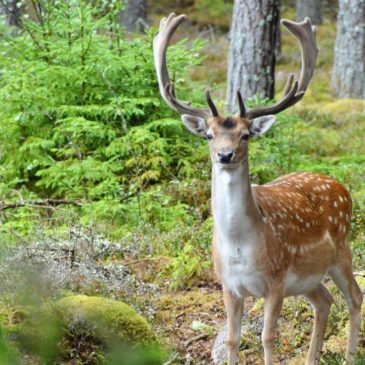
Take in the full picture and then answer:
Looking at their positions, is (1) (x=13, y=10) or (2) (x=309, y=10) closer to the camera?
(1) (x=13, y=10)

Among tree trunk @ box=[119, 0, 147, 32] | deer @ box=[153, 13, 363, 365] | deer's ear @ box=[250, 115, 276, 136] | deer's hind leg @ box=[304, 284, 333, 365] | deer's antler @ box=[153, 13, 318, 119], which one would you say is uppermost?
tree trunk @ box=[119, 0, 147, 32]

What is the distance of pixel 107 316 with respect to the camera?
5711 millimetres

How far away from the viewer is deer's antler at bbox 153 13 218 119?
574 centimetres

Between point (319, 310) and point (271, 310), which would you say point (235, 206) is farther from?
point (319, 310)

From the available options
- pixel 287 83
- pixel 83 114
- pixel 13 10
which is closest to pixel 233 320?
pixel 287 83

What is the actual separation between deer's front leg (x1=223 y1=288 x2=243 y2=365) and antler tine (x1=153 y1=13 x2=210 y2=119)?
123 cm

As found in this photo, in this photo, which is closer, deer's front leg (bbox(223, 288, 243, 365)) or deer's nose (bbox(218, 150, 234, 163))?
deer's nose (bbox(218, 150, 234, 163))

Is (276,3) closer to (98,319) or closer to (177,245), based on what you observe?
(177,245)

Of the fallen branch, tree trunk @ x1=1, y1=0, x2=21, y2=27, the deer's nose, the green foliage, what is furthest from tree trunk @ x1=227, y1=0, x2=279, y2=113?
the deer's nose

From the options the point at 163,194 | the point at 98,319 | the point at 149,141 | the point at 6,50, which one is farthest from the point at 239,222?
the point at 6,50

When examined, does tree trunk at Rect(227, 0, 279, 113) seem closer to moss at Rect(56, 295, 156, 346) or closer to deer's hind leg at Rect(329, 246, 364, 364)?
deer's hind leg at Rect(329, 246, 364, 364)

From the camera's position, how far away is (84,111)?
10.0 m

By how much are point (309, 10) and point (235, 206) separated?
81.8 feet

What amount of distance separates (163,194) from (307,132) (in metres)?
4.94
